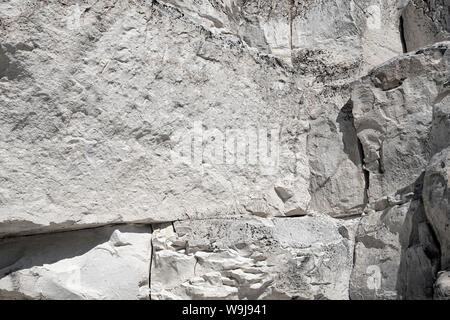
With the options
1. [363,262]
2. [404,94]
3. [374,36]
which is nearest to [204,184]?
[363,262]

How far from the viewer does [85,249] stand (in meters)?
2.88

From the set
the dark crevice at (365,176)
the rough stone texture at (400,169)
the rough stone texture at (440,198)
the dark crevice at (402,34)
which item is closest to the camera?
the rough stone texture at (440,198)

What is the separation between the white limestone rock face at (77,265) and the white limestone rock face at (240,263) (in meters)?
0.10

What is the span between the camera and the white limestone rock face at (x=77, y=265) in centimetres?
278

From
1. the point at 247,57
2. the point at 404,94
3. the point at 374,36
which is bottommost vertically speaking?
the point at 404,94

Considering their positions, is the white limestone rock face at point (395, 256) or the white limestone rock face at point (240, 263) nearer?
the white limestone rock face at point (395, 256)

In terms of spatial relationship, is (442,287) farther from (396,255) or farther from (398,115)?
(398,115)

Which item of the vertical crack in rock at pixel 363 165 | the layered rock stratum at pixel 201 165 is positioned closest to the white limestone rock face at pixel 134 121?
the layered rock stratum at pixel 201 165

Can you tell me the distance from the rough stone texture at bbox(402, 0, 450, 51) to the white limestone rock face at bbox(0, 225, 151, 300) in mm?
2184

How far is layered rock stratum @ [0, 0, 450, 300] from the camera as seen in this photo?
2730 mm

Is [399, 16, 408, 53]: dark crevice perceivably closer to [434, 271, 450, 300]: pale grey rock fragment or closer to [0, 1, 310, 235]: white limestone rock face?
[0, 1, 310, 235]: white limestone rock face

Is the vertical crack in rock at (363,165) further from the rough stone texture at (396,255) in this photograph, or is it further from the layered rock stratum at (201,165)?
the rough stone texture at (396,255)

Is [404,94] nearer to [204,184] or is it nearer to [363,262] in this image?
[363,262]

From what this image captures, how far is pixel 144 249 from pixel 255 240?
Answer: 1.74 ft
